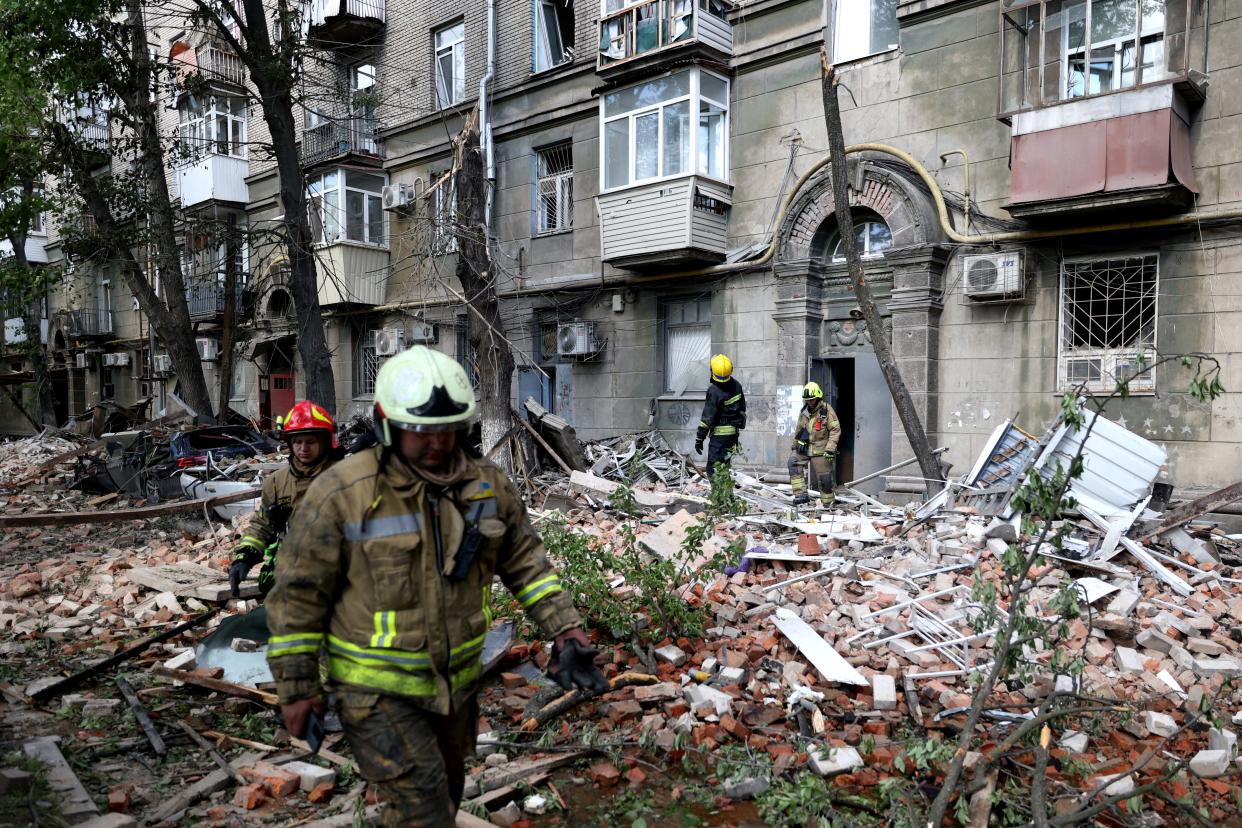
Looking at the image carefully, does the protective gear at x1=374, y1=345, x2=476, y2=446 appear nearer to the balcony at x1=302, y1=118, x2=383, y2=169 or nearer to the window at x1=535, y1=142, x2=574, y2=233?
the window at x1=535, y1=142, x2=574, y2=233

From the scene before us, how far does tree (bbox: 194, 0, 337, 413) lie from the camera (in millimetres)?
11812

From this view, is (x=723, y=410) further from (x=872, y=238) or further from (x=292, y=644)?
(x=292, y=644)

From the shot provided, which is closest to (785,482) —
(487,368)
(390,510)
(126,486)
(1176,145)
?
(487,368)

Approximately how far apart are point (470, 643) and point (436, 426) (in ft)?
2.33

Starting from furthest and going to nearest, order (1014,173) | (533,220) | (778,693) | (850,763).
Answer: (533,220)
(1014,173)
(778,693)
(850,763)

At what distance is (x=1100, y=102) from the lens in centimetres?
983

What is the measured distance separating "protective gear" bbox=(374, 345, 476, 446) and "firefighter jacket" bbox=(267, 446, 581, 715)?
18 cm

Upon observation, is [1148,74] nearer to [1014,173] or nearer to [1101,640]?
[1014,173]

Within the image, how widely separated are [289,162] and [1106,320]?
37.1 ft

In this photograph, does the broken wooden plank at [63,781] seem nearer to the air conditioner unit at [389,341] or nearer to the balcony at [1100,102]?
the balcony at [1100,102]

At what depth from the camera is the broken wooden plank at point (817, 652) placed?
512cm

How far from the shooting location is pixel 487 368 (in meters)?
11.4

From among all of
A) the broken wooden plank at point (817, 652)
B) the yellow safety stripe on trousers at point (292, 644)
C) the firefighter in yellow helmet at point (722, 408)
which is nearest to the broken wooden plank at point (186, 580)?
the broken wooden plank at point (817, 652)

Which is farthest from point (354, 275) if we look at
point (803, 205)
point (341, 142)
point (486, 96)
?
point (803, 205)
